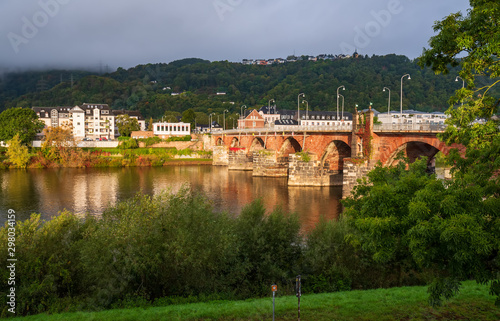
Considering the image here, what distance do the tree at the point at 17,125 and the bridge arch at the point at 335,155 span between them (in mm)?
67790

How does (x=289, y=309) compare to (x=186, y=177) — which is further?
(x=186, y=177)

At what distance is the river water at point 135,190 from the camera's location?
3981 centimetres

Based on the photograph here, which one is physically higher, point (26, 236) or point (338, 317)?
point (26, 236)

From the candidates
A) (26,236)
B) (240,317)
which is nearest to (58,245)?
(26,236)

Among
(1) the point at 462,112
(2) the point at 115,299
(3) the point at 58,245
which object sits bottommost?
(2) the point at 115,299

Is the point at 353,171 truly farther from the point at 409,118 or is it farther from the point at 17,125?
the point at 17,125

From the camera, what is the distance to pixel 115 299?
626 inches

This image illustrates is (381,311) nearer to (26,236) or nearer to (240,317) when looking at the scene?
(240,317)

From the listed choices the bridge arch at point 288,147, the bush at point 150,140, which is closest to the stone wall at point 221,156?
the bush at point 150,140

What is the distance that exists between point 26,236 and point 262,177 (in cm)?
5037

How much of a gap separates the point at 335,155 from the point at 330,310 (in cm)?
4518

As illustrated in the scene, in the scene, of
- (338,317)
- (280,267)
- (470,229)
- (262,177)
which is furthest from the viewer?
(262,177)

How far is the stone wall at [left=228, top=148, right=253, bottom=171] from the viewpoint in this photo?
8019cm

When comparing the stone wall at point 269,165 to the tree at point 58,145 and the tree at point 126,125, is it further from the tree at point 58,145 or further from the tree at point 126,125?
the tree at point 126,125
